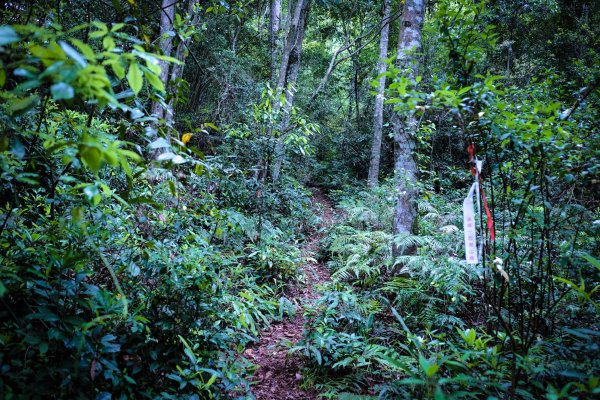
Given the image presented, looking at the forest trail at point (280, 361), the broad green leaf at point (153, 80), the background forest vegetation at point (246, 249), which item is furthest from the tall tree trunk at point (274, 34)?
the broad green leaf at point (153, 80)

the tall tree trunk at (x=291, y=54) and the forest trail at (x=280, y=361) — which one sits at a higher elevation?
the tall tree trunk at (x=291, y=54)

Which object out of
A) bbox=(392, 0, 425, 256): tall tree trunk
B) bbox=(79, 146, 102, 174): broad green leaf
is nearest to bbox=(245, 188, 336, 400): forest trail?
bbox=(392, 0, 425, 256): tall tree trunk

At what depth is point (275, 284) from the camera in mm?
4859

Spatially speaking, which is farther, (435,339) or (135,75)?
(435,339)

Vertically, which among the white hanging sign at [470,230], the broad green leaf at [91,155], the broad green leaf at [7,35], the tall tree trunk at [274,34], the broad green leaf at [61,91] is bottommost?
the white hanging sign at [470,230]

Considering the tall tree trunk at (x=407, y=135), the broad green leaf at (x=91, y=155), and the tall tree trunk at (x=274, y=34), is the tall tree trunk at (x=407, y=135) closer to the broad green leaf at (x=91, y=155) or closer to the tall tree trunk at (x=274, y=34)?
the broad green leaf at (x=91, y=155)

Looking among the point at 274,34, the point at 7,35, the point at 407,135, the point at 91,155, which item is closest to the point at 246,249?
the point at 407,135

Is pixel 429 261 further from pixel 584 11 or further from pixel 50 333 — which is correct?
pixel 584 11

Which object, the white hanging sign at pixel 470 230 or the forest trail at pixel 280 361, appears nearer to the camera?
the white hanging sign at pixel 470 230

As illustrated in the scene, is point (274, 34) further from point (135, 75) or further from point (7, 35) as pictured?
point (7, 35)

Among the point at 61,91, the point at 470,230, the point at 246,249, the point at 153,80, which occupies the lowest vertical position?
the point at 246,249

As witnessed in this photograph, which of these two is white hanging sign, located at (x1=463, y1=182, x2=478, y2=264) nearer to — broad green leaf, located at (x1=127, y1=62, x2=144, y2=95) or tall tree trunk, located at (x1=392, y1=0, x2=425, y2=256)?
broad green leaf, located at (x1=127, y1=62, x2=144, y2=95)

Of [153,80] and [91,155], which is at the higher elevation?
[153,80]

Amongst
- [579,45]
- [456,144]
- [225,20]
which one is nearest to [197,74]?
[225,20]
